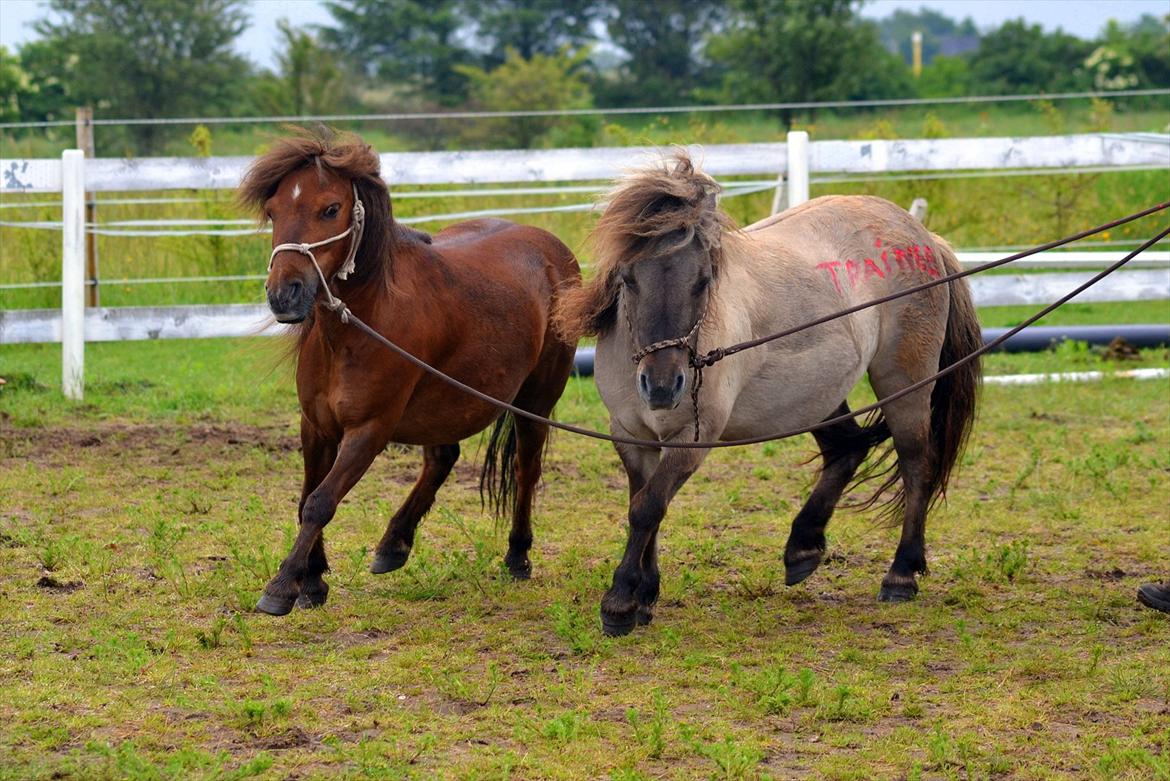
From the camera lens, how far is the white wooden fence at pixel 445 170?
388 inches

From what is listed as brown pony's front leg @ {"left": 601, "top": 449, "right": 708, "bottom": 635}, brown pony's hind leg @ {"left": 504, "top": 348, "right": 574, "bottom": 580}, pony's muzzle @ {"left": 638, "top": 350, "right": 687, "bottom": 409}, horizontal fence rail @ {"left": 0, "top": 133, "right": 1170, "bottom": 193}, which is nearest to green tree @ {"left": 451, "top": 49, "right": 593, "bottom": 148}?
horizontal fence rail @ {"left": 0, "top": 133, "right": 1170, "bottom": 193}

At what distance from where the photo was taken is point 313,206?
5094 mm

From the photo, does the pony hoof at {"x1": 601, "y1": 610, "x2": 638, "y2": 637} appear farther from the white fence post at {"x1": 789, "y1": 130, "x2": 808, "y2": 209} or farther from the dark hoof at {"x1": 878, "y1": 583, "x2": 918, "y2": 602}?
the white fence post at {"x1": 789, "y1": 130, "x2": 808, "y2": 209}

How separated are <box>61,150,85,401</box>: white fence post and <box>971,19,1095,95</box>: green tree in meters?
33.2

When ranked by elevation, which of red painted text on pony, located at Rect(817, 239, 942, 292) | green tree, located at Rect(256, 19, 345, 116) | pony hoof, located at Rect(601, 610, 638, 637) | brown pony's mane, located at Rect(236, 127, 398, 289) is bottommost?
pony hoof, located at Rect(601, 610, 638, 637)

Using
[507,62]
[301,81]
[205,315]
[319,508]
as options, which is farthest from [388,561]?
[507,62]

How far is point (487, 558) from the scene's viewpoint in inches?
239

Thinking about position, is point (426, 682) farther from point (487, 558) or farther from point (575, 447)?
point (575, 447)

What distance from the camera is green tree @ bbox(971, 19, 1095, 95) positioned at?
39875 mm

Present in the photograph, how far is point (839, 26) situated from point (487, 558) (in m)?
24.8

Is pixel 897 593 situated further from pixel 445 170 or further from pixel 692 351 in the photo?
pixel 445 170

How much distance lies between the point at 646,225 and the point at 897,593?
195cm

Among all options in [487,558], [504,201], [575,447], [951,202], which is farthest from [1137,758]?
[504,201]

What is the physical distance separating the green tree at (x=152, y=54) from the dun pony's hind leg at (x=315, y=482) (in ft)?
84.2
